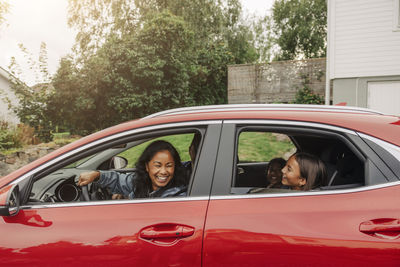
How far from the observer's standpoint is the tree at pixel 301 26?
105 ft

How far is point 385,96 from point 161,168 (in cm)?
941

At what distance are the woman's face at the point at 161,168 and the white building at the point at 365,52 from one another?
9.19 m

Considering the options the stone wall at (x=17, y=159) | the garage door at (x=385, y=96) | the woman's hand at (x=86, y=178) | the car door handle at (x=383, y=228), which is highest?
the garage door at (x=385, y=96)

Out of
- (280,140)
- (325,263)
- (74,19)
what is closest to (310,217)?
(325,263)

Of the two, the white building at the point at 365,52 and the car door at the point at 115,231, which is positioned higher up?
the white building at the point at 365,52

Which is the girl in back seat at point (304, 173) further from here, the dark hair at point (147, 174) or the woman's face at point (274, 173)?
the dark hair at point (147, 174)

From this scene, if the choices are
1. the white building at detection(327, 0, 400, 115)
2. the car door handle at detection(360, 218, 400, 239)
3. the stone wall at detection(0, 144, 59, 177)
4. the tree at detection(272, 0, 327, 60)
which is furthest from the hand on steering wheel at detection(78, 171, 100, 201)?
the tree at detection(272, 0, 327, 60)

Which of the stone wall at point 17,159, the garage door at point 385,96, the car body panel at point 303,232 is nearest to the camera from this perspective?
the car body panel at point 303,232

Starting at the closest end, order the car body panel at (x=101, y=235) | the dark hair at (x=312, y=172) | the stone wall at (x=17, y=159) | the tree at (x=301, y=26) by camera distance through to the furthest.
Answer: the car body panel at (x=101, y=235)
the dark hair at (x=312, y=172)
the stone wall at (x=17, y=159)
the tree at (x=301, y=26)

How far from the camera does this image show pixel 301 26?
105 ft

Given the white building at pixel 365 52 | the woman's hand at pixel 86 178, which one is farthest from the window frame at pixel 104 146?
the white building at pixel 365 52

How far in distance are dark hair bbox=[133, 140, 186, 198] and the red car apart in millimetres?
514

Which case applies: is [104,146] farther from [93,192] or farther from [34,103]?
[34,103]

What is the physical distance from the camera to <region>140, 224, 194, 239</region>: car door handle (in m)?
1.64
